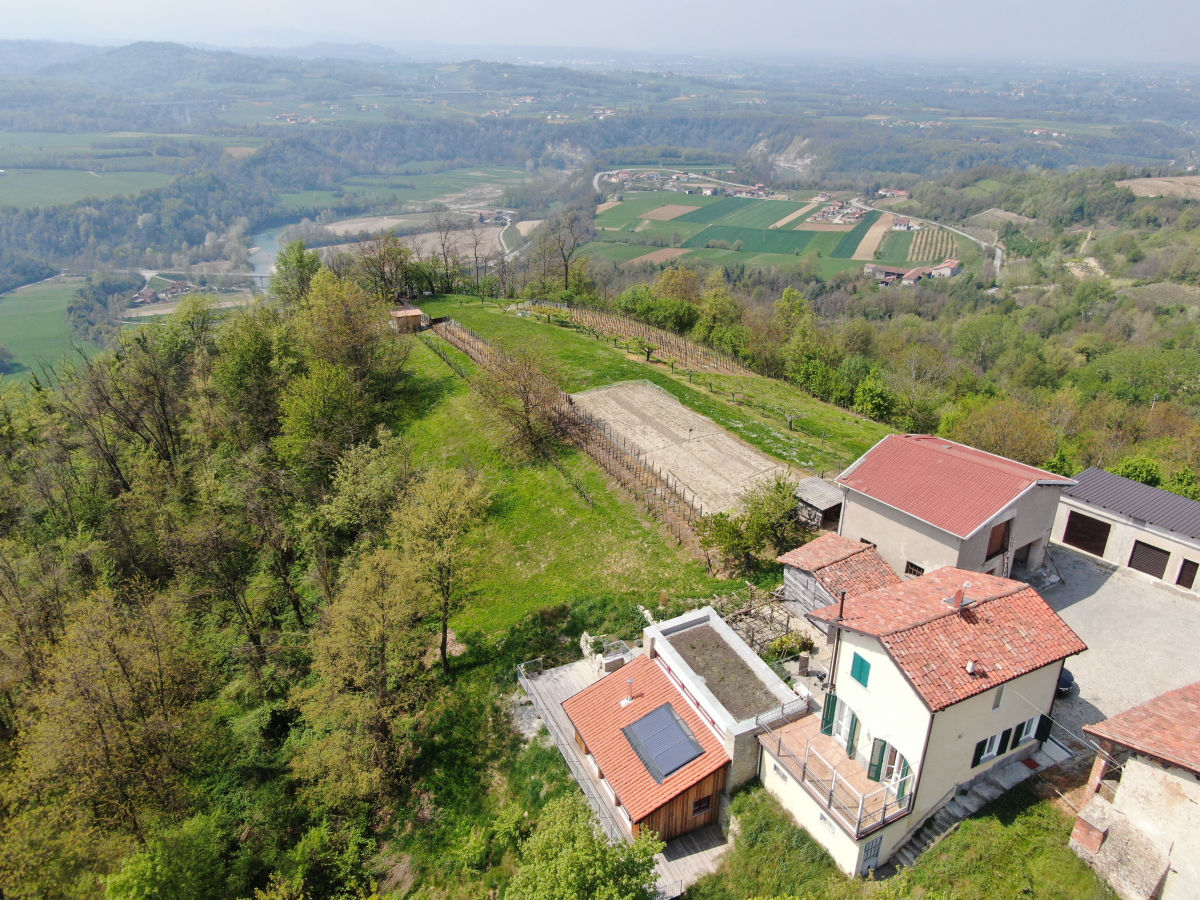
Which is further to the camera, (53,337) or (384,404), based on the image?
(53,337)

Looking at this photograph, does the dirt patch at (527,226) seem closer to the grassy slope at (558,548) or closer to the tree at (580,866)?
the grassy slope at (558,548)

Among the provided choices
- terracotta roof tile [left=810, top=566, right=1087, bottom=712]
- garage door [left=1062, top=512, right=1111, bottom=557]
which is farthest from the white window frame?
garage door [left=1062, top=512, right=1111, bottom=557]

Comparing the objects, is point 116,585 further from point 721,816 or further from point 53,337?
point 53,337

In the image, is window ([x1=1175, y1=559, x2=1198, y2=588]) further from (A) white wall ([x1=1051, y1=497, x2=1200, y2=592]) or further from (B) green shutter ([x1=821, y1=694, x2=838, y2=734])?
(B) green shutter ([x1=821, y1=694, x2=838, y2=734])

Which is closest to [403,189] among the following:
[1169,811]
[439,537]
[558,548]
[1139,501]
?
[558,548]

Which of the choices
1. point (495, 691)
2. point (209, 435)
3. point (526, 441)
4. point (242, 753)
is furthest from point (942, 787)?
point (209, 435)

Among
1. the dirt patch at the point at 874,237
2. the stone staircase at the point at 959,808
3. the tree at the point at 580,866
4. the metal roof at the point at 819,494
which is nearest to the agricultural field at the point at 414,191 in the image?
the dirt patch at the point at 874,237
